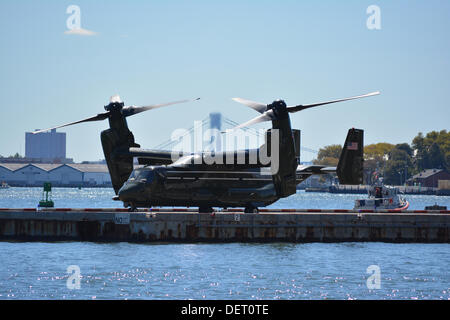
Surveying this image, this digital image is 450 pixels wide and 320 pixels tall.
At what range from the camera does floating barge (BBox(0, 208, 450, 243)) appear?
2030 inches

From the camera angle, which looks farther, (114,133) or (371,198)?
(371,198)

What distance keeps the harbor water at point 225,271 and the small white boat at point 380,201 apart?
28271 mm

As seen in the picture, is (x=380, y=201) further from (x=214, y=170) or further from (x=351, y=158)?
(x=214, y=170)

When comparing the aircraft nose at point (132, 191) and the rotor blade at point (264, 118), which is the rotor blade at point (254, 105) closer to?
the rotor blade at point (264, 118)

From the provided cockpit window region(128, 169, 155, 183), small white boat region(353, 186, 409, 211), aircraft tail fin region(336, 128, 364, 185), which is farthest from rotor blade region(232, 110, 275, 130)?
small white boat region(353, 186, 409, 211)

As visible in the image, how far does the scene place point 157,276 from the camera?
127 ft

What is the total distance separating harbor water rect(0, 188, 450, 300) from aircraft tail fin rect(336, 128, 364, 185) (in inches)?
285

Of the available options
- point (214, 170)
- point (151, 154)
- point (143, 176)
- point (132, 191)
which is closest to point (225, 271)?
point (132, 191)

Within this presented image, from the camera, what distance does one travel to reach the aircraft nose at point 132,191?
174 feet

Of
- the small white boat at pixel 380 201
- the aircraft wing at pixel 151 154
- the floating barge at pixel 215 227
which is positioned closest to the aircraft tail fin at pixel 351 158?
the floating barge at pixel 215 227

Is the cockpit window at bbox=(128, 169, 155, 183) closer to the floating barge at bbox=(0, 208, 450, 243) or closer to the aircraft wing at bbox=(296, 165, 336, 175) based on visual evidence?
the floating barge at bbox=(0, 208, 450, 243)
